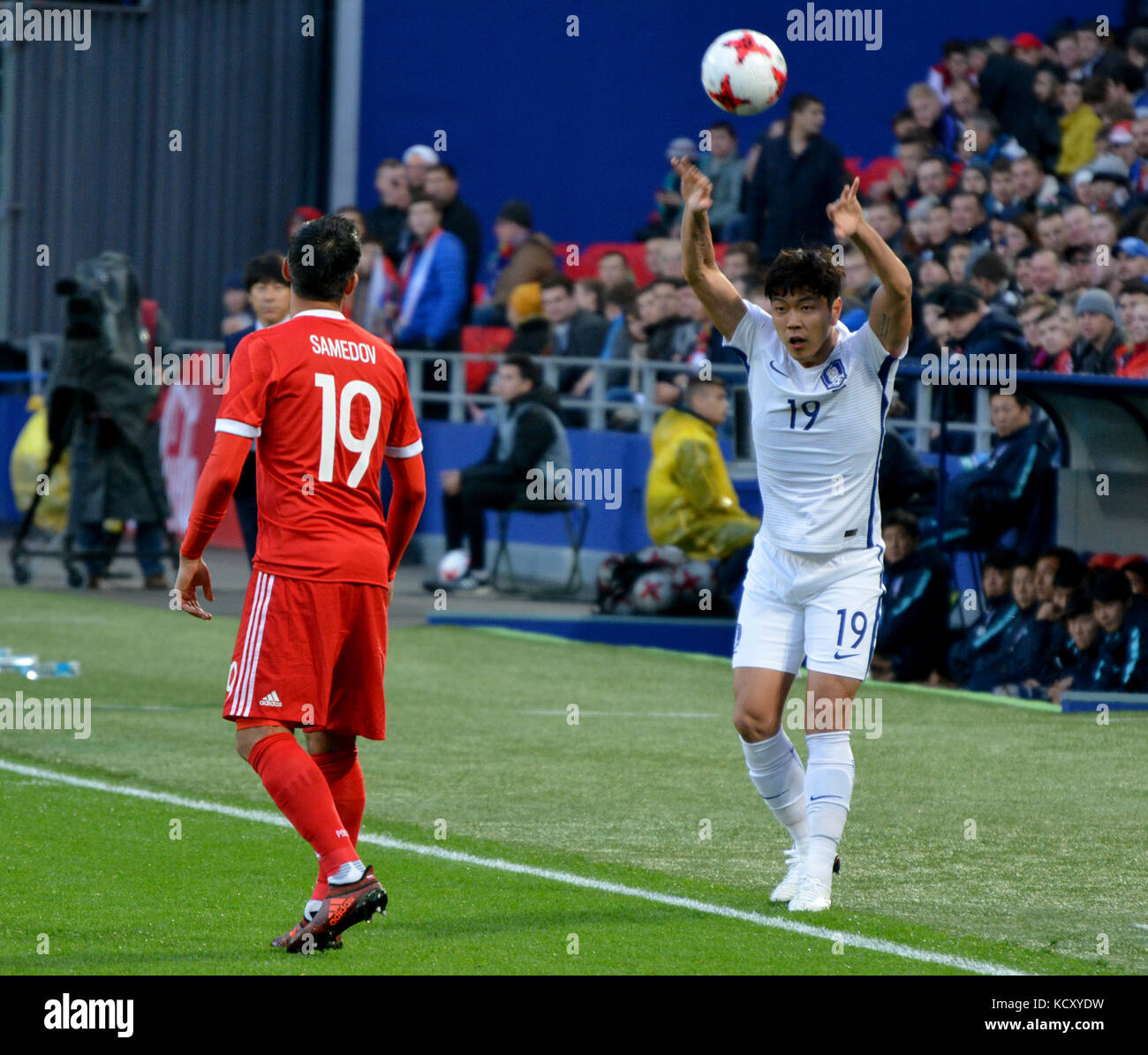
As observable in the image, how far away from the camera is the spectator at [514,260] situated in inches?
774

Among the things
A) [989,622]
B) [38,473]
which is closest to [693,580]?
[989,622]

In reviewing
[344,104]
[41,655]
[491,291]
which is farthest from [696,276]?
[344,104]

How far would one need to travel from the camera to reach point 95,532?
1680 cm

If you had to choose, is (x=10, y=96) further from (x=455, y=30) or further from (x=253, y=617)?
(x=253, y=617)

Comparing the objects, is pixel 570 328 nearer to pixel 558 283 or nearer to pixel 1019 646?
pixel 558 283

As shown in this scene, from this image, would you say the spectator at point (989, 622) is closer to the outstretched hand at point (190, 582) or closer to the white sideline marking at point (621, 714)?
the white sideline marking at point (621, 714)

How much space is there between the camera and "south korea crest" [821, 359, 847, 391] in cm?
663

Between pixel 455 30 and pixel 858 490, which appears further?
pixel 455 30

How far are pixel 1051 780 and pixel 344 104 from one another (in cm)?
1602

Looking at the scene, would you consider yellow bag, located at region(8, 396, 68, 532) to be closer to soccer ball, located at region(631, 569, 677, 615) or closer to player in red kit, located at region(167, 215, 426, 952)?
soccer ball, located at region(631, 569, 677, 615)

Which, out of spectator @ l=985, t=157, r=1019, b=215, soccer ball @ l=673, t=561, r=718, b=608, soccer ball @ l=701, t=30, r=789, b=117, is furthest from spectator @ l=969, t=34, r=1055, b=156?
soccer ball @ l=701, t=30, r=789, b=117

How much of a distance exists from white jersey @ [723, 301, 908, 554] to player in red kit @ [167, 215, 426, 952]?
1.33 meters

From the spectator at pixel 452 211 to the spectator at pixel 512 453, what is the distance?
3.06m

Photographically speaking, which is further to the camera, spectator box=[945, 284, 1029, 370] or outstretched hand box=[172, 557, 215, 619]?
spectator box=[945, 284, 1029, 370]
